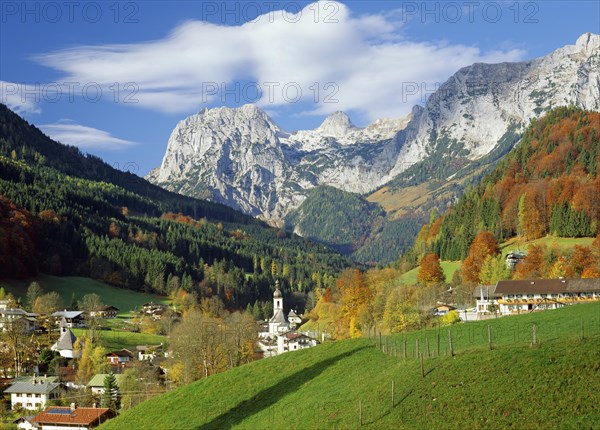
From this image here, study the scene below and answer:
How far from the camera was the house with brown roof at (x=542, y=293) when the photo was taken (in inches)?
3880

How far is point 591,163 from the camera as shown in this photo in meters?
162

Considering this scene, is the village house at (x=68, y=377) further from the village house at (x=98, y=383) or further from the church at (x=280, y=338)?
the church at (x=280, y=338)

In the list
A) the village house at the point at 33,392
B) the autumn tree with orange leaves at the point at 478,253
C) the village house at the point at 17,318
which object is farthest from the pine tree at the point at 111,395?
the autumn tree with orange leaves at the point at 478,253

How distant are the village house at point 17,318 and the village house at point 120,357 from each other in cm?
1665

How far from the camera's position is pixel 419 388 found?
41.2 m

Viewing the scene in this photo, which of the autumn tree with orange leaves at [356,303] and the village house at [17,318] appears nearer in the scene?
the autumn tree with orange leaves at [356,303]

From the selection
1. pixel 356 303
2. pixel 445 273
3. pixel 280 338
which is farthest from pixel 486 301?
pixel 280 338

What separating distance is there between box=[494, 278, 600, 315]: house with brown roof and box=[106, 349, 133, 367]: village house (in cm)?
5619

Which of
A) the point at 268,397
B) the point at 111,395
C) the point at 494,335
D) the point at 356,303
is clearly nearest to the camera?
the point at 268,397

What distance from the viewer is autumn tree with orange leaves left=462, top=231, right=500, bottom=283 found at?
437 ft

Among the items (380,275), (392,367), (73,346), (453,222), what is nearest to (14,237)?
(73,346)

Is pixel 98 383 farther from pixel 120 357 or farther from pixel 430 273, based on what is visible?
pixel 430 273

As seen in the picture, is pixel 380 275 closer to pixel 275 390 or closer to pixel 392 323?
pixel 392 323

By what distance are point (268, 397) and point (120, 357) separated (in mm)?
61645
